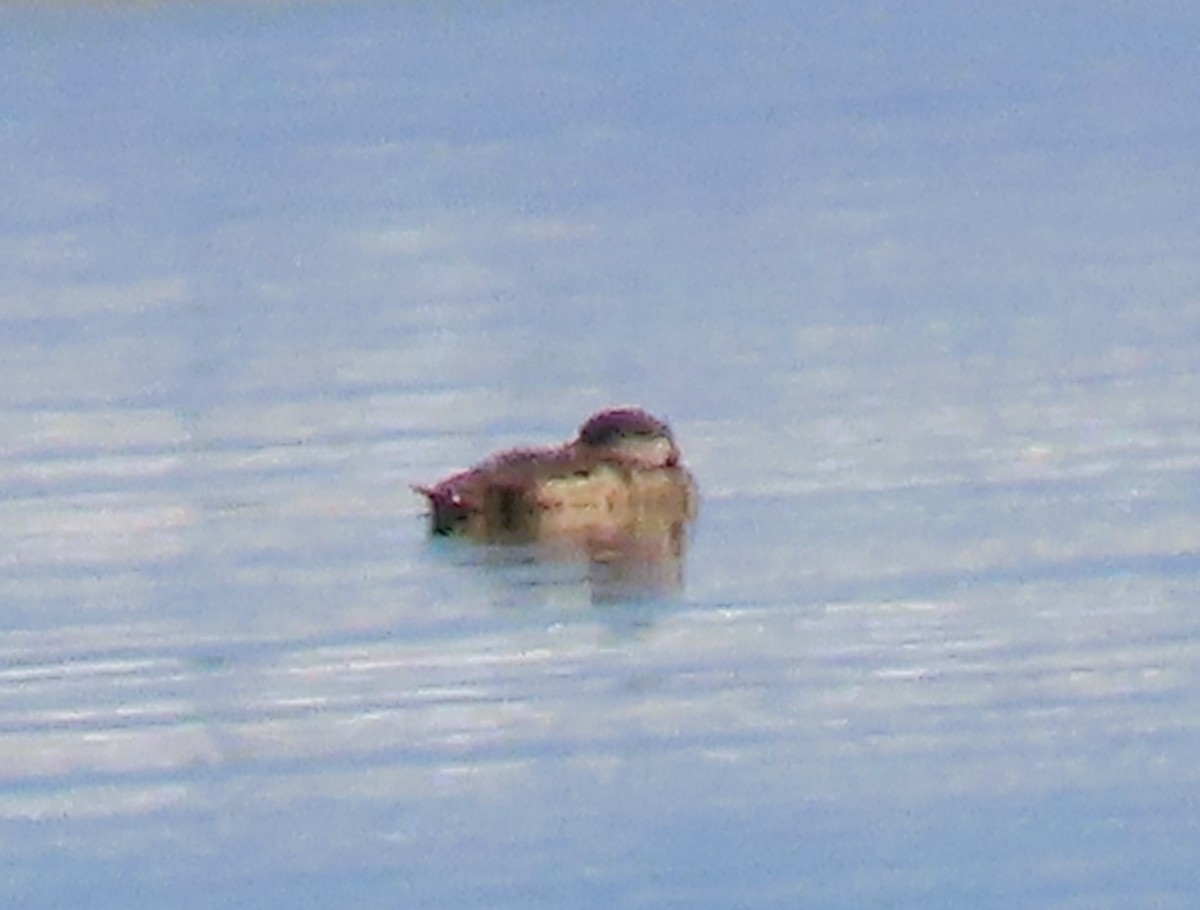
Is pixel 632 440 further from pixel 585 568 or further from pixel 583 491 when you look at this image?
pixel 585 568

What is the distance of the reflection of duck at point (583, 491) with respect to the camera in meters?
12.2

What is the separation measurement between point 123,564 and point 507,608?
3.72ft

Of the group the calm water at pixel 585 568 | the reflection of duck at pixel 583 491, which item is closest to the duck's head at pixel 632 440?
the reflection of duck at pixel 583 491

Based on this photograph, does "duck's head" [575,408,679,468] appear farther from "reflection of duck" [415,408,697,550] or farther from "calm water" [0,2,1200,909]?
"calm water" [0,2,1200,909]

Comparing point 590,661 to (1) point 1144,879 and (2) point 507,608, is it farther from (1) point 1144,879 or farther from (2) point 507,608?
(1) point 1144,879

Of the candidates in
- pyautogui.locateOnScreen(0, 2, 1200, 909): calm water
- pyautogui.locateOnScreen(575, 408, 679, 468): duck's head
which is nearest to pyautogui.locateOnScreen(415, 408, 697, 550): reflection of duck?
pyautogui.locateOnScreen(575, 408, 679, 468): duck's head

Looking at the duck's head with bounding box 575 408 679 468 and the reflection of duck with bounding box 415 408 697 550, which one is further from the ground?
the duck's head with bounding box 575 408 679 468

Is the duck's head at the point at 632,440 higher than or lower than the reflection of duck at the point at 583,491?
higher

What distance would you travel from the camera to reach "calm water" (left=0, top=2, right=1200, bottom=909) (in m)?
9.38

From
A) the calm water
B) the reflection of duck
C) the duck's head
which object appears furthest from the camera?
the duck's head

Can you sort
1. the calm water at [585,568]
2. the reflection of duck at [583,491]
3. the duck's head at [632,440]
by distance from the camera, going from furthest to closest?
the duck's head at [632,440] < the reflection of duck at [583,491] < the calm water at [585,568]

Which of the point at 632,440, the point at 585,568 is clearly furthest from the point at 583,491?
the point at 585,568

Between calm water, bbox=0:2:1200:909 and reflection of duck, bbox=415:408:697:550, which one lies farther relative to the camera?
reflection of duck, bbox=415:408:697:550

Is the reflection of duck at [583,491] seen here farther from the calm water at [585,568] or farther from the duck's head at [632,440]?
the calm water at [585,568]
